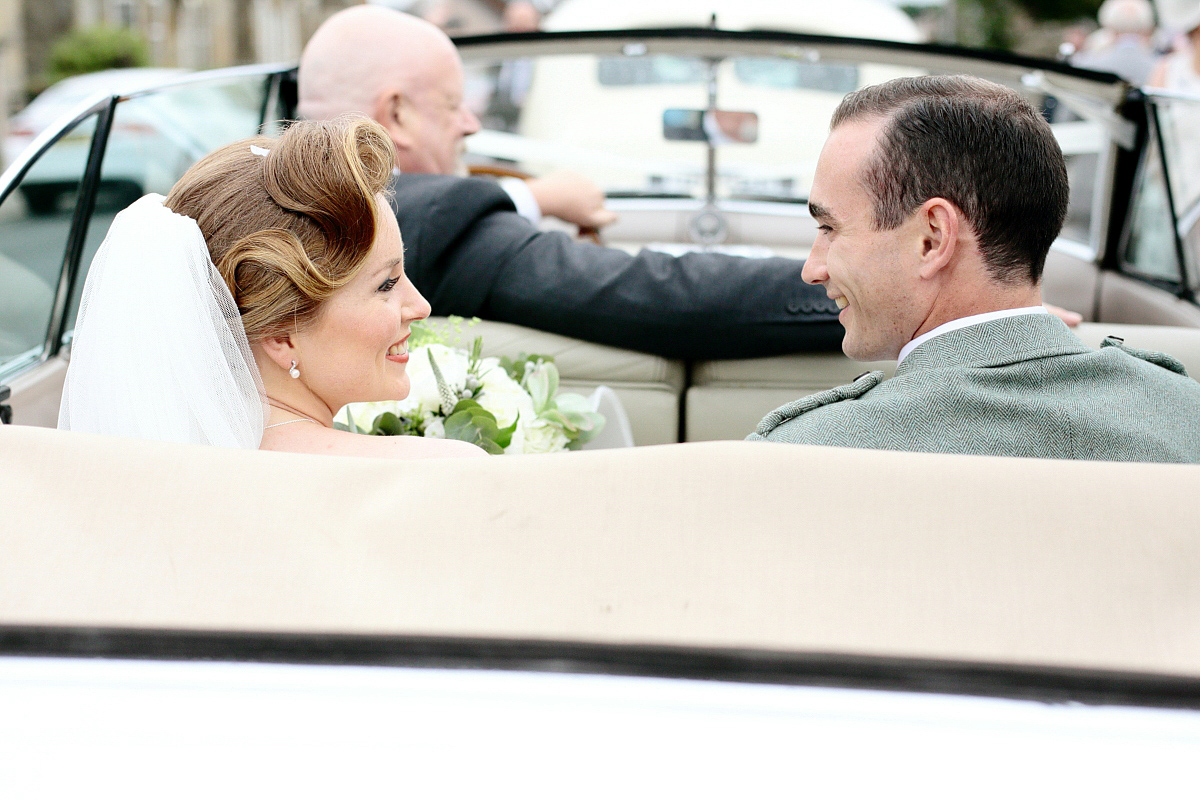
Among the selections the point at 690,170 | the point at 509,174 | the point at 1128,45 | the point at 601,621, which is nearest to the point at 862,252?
the point at 601,621

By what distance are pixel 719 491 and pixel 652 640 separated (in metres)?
0.15

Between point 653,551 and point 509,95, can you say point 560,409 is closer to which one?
point 653,551

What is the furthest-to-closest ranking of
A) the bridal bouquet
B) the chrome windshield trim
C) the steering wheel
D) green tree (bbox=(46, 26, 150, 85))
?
green tree (bbox=(46, 26, 150, 85)), the steering wheel, the chrome windshield trim, the bridal bouquet

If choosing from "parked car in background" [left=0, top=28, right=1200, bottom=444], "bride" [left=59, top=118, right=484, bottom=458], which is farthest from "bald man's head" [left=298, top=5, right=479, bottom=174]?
"bride" [left=59, top=118, right=484, bottom=458]

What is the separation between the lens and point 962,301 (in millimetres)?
1636

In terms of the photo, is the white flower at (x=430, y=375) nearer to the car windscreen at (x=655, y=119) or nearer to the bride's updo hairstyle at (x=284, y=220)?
the bride's updo hairstyle at (x=284, y=220)

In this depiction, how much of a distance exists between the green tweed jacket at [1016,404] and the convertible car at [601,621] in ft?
1.60

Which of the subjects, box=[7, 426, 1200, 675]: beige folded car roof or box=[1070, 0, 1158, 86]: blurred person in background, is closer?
box=[7, 426, 1200, 675]: beige folded car roof

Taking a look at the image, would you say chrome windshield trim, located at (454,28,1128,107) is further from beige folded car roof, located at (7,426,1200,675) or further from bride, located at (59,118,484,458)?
beige folded car roof, located at (7,426,1200,675)

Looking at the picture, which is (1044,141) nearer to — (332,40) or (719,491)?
(719,491)

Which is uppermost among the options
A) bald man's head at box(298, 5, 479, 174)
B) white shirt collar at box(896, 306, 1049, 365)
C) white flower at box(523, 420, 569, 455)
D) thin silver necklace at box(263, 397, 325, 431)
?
bald man's head at box(298, 5, 479, 174)

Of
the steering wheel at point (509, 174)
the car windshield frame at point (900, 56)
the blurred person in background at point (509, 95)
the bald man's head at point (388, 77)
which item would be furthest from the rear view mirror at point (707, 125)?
the bald man's head at point (388, 77)

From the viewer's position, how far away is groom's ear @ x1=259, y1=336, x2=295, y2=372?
157cm

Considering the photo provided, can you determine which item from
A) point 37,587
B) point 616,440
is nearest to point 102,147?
point 616,440
